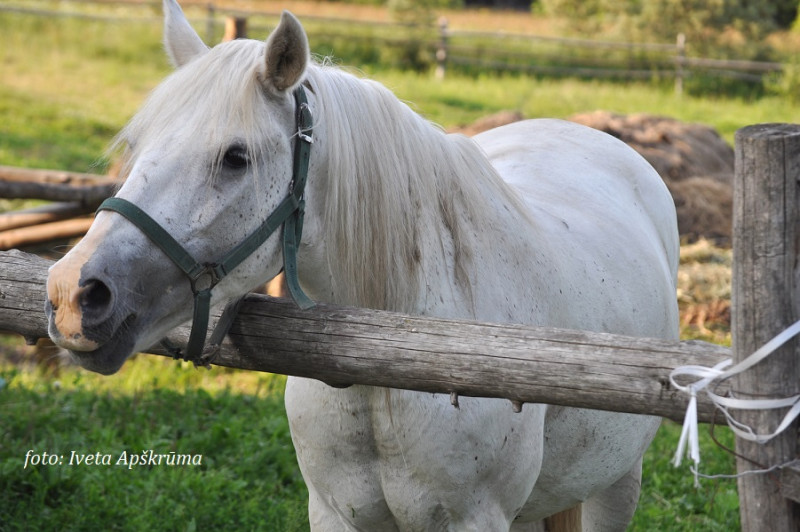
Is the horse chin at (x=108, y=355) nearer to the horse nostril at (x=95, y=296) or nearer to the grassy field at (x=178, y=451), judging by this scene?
the horse nostril at (x=95, y=296)

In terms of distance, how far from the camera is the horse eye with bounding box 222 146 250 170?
6.04 feet

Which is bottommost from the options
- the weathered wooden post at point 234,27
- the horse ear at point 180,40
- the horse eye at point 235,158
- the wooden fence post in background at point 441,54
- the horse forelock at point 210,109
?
the wooden fence post in background at point 441,54

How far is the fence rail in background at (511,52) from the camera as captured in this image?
17203 mm

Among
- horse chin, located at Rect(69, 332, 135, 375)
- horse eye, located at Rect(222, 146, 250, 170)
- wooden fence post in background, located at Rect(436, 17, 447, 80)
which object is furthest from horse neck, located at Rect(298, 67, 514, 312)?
wooden fence post in background, located at Rect(436, 17, 447, 80)

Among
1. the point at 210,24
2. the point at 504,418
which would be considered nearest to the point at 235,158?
the point at 504,418

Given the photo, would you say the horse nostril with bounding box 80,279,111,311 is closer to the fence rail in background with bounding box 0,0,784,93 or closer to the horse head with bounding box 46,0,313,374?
the horse head with bounding box 46,0,313,374

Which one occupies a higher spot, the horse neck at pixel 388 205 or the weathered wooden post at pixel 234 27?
the horse neck at pixel 388 205

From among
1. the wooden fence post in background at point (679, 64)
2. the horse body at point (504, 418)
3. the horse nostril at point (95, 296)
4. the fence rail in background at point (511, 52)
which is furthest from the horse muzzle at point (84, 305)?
the wooden fence post in background at point (679, 64)

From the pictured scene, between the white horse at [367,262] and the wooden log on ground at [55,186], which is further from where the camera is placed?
the wooden log on ground at [55,186]

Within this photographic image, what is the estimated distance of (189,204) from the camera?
5.93 ft

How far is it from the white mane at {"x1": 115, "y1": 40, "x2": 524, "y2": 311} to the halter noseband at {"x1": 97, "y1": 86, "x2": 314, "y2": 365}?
0.07m

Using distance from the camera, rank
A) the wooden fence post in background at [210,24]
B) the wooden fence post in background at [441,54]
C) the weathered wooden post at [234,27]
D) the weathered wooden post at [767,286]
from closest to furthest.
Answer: the weathered wooden post at [767,286]
the weathered wooden post at [234,27]
the wooden fence post in background at [210,24]
the wooden fence post in background at [441,54]

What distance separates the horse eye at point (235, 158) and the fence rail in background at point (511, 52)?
15.2 metres

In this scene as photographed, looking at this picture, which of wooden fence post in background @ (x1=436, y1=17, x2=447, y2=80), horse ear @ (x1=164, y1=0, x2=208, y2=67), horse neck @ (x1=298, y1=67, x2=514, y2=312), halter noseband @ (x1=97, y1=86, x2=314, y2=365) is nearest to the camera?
halter noseband @ (x1=97, y1=86, x2=314, y2=365)
